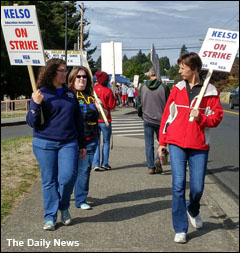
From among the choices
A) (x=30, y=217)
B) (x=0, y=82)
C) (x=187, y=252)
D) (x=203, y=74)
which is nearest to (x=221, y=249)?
(x=187, y=252)

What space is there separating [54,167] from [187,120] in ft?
4.74

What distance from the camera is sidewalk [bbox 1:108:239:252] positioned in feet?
14.8

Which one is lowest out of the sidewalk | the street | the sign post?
the street

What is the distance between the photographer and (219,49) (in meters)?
4.97

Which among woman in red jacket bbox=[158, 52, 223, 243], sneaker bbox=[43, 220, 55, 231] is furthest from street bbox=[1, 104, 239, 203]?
sneaker bbox=[43, 220, 55, 231]

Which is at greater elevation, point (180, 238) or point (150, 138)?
point (150, 138)

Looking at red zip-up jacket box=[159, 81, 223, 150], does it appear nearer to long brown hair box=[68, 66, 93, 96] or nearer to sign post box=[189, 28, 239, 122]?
sign post box=[189, 28, 239, 122]

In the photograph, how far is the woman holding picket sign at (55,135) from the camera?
15.8 ft

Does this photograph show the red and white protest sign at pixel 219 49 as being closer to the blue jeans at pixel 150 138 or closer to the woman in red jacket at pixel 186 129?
the woman in red jacket at pixel 186 129

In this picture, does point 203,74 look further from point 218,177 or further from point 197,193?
point 218,177

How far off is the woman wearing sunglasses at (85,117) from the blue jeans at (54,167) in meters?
0.78


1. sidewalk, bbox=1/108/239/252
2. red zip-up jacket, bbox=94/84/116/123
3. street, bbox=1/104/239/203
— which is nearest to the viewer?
sidewalk, bbox=1/108/239/252

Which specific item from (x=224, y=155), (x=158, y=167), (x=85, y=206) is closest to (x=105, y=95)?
(x=158, y=167)

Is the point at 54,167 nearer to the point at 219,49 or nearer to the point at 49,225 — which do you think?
the point at 49,225
